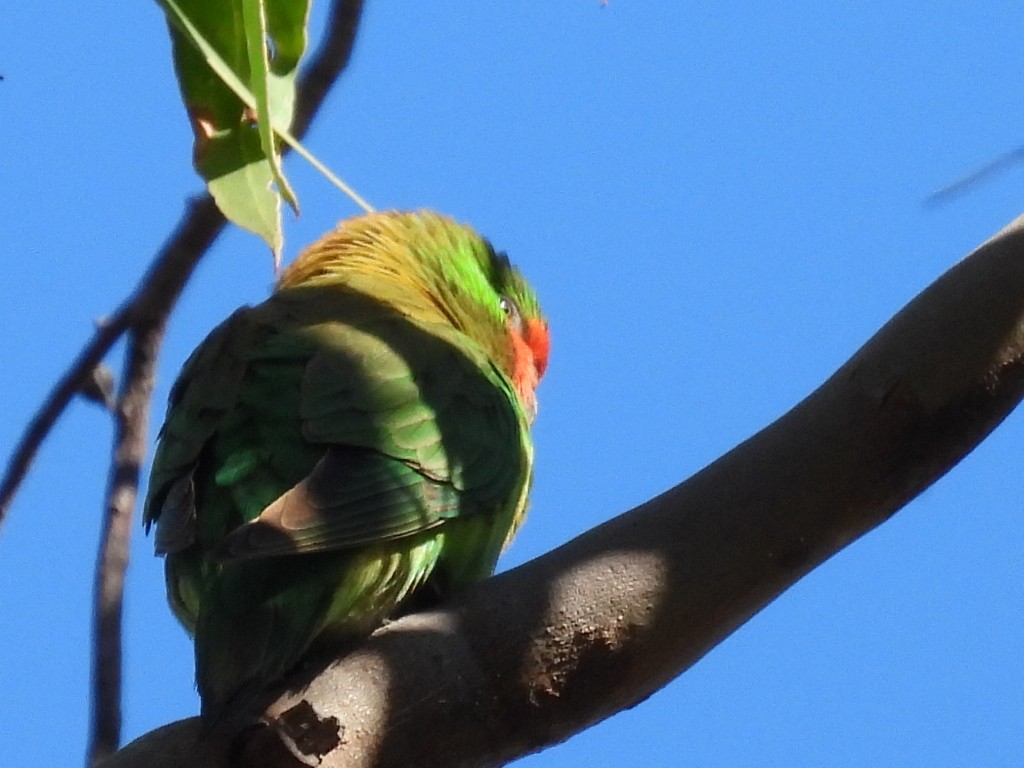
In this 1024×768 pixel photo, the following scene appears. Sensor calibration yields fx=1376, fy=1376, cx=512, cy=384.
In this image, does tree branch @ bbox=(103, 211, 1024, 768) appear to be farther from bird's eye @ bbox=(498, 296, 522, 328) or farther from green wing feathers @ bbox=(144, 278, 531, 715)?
bird's eye @ bbox=(498, 296, 522, 328)

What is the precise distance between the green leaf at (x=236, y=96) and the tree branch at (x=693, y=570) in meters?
0.69

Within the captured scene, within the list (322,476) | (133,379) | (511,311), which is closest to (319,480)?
(322,476)

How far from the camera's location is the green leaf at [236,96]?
1.94 meters

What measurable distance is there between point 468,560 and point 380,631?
0.68 metres

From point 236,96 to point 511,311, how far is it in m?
2.16

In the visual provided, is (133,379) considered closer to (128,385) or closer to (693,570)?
(128,385)

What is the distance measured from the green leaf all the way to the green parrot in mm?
603

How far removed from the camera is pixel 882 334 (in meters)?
2.17

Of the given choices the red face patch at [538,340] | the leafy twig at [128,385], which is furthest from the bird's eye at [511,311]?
the leafy twig at [128,385]

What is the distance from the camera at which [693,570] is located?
83.7 inches

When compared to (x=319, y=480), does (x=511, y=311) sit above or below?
above

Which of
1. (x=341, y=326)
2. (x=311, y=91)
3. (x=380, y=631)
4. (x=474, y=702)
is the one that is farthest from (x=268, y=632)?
(x=311, y=91)

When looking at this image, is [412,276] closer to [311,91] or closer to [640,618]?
[311,91]

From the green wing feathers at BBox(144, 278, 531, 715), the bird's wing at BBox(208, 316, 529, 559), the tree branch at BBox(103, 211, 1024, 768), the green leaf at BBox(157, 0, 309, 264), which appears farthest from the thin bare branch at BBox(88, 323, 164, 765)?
the green leaf at BBox(157, 0, 309, 264)
